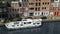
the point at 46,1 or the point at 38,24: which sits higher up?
the point at 46,1

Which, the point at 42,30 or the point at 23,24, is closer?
the point at 42,30

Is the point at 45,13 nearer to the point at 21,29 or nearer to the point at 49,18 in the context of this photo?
the point at 49,18

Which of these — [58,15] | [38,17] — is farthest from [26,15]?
[58,15]

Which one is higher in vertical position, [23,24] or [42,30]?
[23,24]

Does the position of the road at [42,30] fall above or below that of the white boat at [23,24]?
below

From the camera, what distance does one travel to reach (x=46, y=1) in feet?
33.1

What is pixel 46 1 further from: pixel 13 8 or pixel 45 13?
pixel 13 8

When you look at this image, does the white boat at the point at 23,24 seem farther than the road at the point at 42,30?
Yes

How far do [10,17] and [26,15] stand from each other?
20.3 inches

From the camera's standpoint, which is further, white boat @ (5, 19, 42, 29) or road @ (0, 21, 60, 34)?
white boat @ (5, 19, 42, 29)

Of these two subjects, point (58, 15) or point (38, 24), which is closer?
point (38, 24)

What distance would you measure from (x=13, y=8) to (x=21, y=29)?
3.01 ft

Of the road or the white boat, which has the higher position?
the white boat

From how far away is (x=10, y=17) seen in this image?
985cm
